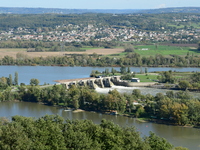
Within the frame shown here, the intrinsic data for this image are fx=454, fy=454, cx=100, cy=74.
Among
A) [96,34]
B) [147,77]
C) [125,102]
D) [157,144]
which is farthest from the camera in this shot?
[96,34]

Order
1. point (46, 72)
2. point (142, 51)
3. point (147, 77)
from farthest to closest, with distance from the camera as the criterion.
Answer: point (142, 51), point (46, 72), point (147, 77)

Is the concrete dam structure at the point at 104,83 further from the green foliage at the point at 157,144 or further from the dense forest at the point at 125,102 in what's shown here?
the green foliage at the point at 157,144

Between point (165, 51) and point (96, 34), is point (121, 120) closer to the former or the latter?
point (165, 51)

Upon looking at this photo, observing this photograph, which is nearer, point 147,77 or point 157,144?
point 157,144

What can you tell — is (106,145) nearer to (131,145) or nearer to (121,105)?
(131,145)

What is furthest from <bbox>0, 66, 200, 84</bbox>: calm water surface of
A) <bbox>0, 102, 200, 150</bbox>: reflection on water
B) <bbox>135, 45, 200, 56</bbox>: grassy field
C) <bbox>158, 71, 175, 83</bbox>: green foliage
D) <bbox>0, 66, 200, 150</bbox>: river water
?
<bbox>135, 45, 200, 56</bbox>: grassy field

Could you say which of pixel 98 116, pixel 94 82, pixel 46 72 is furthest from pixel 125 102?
pixel 46 72

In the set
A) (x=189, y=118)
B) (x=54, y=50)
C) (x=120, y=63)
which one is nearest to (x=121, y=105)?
(x=189, y=118)

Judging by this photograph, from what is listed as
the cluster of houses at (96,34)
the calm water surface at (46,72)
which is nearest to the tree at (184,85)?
the calm water surface at (46,72)
